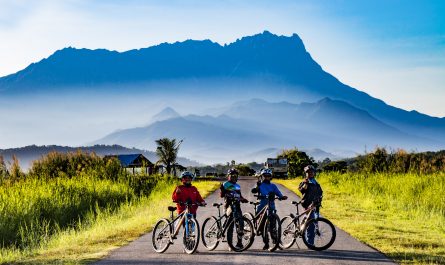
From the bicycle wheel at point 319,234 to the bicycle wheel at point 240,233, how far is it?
1.29m

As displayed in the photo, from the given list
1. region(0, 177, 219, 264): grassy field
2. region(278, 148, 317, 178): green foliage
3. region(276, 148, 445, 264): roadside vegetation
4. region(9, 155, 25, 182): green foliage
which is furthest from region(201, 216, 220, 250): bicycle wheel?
region(278, 148, 317, 178): green foliage

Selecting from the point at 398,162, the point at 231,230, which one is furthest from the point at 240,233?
the point at 398,162

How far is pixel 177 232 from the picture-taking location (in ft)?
46.2

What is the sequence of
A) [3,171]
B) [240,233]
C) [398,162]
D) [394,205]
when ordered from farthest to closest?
[398,162], [3,171], [394,205], [240,233]

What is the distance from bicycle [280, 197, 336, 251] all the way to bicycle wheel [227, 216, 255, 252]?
90cm

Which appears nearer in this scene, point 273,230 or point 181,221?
point 181,221

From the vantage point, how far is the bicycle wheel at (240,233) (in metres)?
14.0

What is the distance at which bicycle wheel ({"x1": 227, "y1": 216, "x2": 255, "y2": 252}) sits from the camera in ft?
45.9

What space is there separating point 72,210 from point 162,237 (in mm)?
10691

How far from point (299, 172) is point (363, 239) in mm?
44086

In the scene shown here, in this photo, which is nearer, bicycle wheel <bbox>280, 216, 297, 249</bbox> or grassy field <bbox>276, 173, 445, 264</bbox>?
bicycle wheel <bbox>280, 216, 297, 249</bbox>

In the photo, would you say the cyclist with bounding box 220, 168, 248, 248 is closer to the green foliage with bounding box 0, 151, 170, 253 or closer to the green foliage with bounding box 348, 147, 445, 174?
the green foliage with bounding box 0, 151, 170, 253

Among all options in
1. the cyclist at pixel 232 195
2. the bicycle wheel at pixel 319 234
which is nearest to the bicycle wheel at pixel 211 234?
the cyclist at pixel 232 195

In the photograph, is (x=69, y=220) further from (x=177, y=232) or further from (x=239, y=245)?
(x=239, y=245)
